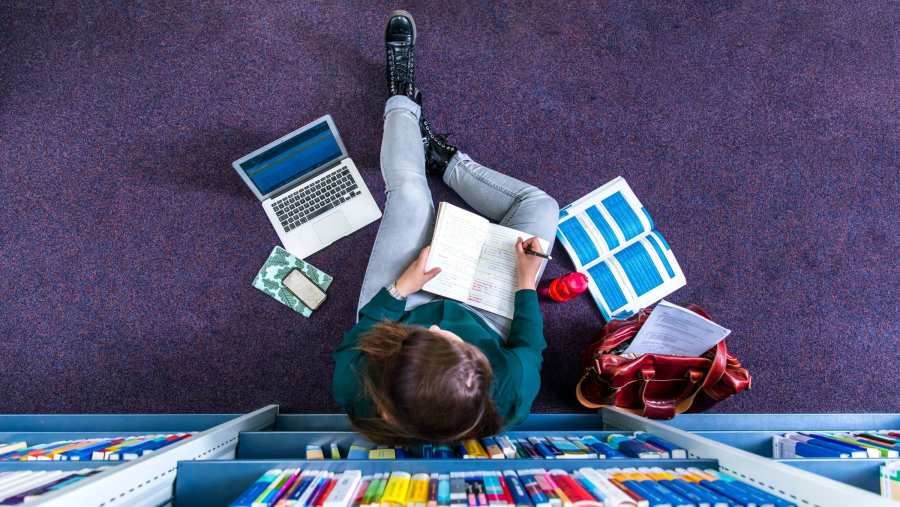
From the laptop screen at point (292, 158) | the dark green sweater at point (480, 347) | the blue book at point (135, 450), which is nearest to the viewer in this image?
the blue book at point (135, 450)

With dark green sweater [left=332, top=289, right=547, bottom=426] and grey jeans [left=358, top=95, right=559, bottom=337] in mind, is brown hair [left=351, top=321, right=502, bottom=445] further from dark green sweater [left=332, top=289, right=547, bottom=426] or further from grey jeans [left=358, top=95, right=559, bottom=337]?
grey jeans [left=358, top=95, right=559, bottom=337]

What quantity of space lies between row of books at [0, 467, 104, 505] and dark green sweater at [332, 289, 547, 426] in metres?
0.50

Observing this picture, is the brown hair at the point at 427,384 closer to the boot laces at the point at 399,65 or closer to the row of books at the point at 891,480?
the row of books at the point at 891,480

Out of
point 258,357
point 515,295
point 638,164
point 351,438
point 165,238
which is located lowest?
point 351,438

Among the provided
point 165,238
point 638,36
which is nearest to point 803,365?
point 638,36

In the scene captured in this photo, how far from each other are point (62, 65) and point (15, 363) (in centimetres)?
109

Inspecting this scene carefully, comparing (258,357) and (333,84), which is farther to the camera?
(333,84)

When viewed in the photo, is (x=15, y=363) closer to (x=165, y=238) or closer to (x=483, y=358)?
A: (x=165, y=238)

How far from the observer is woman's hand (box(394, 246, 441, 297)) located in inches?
51.9

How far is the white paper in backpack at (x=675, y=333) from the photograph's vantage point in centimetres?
135

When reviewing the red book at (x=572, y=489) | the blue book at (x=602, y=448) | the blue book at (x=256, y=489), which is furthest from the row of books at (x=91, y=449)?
the blue book at (x=602, y=448)

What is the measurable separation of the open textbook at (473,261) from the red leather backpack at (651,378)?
1.21ft

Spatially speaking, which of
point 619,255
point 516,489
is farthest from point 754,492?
point 619,255

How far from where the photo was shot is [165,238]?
5.75 feet
